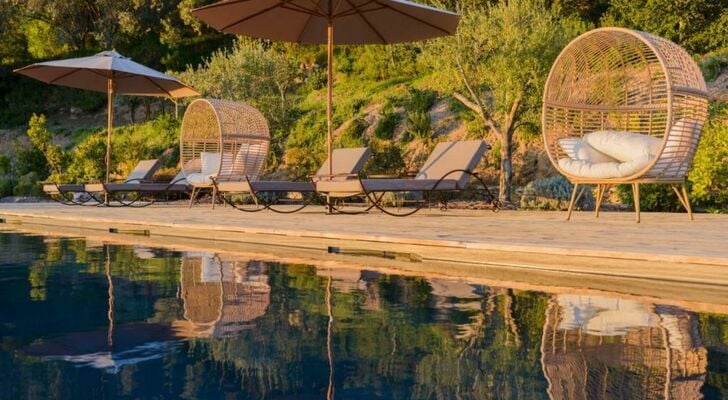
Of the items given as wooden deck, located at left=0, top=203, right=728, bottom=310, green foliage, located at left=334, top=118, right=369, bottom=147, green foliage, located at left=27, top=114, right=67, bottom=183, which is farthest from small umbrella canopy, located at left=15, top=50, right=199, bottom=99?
green foliage, located at left=27, top=114, right=67, bottom=183

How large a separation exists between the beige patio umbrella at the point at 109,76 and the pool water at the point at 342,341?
28.8ft

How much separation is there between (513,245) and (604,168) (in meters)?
2.78

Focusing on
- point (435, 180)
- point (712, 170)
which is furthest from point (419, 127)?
point (435, 180)

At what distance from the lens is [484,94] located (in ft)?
50.0

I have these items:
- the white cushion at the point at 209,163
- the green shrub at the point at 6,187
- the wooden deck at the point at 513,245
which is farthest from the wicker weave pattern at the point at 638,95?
the green shrub at the point at 6,187

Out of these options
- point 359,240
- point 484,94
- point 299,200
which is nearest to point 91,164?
point 299,200

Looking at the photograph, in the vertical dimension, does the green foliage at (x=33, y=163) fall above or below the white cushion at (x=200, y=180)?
above

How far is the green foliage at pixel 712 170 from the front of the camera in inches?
344

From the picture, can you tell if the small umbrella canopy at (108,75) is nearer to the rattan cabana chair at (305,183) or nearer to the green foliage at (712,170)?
the rattan cabana chair at (305,183)

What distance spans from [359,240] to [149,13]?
30.0 metres

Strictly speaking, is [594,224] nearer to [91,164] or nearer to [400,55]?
[91,164]

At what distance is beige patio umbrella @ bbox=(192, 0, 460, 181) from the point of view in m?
8.68

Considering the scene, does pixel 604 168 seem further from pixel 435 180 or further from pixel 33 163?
pixel 33 163

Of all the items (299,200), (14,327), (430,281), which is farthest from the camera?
(299,200)
